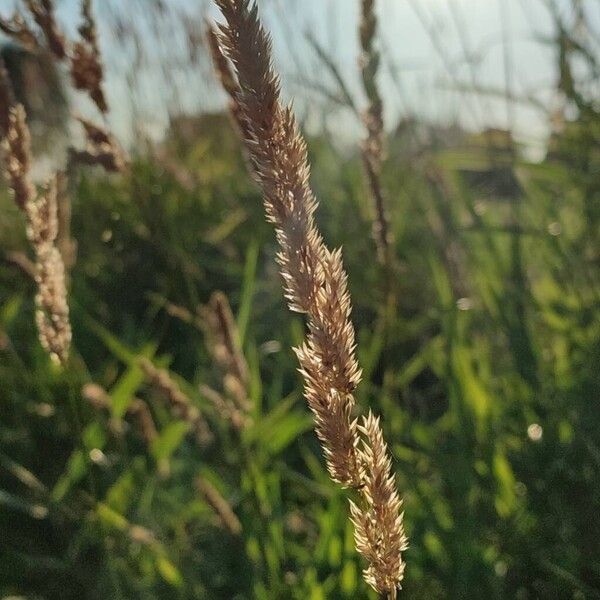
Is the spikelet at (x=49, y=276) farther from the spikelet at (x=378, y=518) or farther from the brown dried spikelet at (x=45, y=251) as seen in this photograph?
the spikelet at (x=378, y=518)

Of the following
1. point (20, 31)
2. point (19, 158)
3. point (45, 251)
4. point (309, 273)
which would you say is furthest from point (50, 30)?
point (309, 273)

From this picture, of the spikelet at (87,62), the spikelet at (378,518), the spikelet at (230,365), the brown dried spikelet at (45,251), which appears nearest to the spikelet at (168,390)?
the spikelet at (230,365)

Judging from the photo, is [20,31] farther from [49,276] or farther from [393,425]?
[393,425]

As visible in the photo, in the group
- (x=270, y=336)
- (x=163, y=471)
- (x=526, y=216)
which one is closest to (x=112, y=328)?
(x=270, y=336)

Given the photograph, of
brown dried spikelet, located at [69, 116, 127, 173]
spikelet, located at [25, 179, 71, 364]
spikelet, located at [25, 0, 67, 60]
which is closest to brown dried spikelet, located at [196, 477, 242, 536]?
spikelet, located at [25, 179, 71, 364]

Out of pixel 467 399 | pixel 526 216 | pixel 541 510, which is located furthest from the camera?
pixel 526 216

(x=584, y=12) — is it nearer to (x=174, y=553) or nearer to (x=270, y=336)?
(x=270, y=336)
